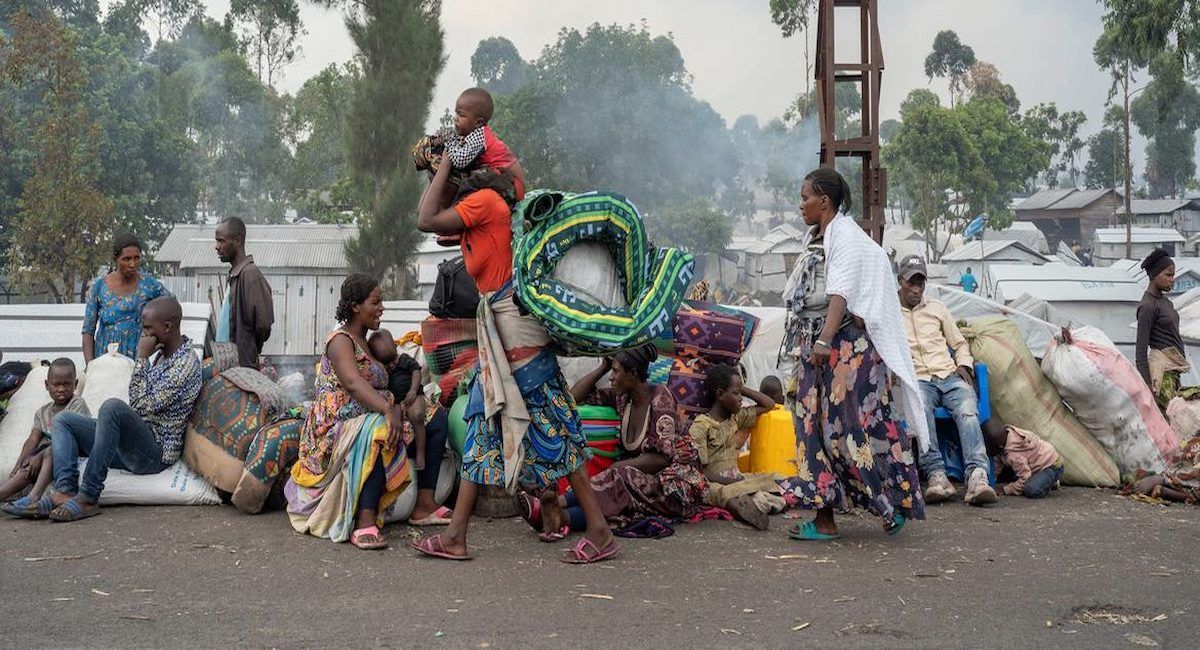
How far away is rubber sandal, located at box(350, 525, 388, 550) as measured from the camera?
17.4ft

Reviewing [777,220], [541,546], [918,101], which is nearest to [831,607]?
[541,546]

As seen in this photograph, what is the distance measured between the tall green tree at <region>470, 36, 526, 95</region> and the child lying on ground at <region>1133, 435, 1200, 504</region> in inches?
3016

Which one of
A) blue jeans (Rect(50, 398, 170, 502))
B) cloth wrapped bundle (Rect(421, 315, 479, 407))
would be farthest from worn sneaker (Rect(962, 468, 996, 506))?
blue jeans (Rect(50, 398, 170, 502))

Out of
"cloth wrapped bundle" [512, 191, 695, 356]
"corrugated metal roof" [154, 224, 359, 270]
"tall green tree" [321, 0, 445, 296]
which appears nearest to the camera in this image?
"cloth wrapped bundle" [512, 191, 695, 356]

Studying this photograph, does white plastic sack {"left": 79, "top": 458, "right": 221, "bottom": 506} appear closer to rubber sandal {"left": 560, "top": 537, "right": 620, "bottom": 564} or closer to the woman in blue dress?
the woman in blue dress

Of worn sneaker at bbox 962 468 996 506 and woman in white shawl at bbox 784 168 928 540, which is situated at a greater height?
woman in white shawl at bbox 784 168 928 540

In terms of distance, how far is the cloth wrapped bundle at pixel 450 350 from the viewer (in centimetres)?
A: 642

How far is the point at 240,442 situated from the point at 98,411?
2.56 feet

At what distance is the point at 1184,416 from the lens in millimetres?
7809

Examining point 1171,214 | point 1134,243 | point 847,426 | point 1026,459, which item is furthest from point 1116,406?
point 1171,214

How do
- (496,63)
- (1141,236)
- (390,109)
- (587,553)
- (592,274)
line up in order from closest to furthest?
(587,553), (592,274), (390,109), (1141,236), (496,63)

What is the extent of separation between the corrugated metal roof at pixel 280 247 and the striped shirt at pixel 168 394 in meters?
21.5

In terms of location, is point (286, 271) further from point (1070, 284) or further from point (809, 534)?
point (809, 534)

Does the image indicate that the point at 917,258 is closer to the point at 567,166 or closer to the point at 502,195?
the point at 502,195
